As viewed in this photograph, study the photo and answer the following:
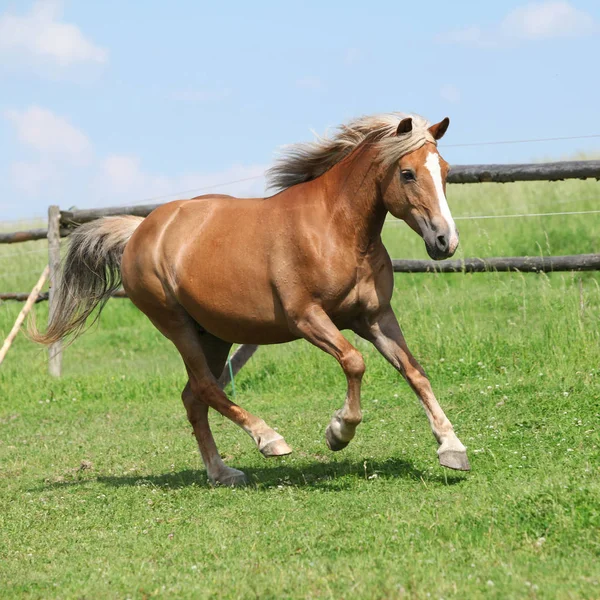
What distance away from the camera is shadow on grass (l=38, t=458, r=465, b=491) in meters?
5.87

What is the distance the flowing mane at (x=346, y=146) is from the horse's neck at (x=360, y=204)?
6.1 inches

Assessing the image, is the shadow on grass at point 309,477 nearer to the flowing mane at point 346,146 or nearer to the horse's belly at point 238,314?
the horse's belly at point 238,314

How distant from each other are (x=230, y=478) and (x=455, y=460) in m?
1.73

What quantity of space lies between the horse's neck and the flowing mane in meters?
0.15

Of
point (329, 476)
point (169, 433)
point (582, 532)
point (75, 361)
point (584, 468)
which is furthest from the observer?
point (75, 361)

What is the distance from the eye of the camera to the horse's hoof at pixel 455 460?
552cm

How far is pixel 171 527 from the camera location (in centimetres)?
539

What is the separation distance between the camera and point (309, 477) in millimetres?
6277

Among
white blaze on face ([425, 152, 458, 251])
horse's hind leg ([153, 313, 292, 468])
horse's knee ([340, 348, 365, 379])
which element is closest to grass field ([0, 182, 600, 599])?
horse's hind leg ([153, 313, 292, 468])

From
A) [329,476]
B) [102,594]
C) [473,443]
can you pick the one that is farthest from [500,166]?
[102,594]

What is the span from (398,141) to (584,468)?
2.23 metres

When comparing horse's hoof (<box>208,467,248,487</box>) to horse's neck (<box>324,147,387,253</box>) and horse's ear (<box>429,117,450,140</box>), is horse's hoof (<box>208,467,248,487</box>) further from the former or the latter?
horse's ear (<box>429,117,450,140</box>)

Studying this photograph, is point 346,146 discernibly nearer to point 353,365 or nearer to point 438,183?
point 438,183

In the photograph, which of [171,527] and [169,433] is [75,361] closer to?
[169,433]
